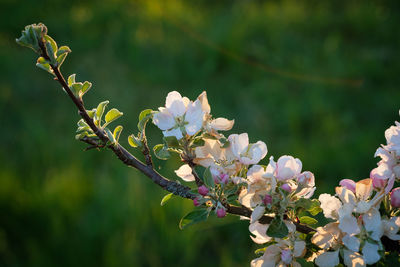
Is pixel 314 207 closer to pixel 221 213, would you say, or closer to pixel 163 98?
pixel 221 213

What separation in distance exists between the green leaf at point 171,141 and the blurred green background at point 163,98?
1.13 meters

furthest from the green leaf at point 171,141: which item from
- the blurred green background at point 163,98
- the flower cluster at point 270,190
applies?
the blurred green background at point 163,98

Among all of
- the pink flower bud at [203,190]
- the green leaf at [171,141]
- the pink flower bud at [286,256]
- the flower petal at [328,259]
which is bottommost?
the pink flower bud at [286,256]

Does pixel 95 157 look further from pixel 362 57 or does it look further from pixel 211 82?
pixel 362 57

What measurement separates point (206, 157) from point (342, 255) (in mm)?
187

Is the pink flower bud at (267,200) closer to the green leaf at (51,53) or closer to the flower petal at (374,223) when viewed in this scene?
the flower petal at (374,223)

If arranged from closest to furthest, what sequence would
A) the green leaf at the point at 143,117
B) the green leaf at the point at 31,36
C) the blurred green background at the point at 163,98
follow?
the green leaf at the point at 31,36 < the green leaf at the point at 143,117 < the blurred green background at the point at 163,98

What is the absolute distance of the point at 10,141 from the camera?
2406 mm

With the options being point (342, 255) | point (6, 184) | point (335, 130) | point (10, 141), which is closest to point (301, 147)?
point (335, 130)

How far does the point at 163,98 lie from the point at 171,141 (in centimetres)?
224

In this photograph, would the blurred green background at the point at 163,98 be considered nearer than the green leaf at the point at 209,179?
No

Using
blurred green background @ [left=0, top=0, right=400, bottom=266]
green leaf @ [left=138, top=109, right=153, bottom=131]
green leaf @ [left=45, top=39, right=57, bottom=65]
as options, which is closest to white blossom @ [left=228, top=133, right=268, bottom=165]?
green leaf @ [left=138, top=109, right=153, bottom=131]

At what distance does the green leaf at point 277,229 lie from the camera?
0.47 m

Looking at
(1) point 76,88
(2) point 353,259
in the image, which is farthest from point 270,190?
(1) point 76,88
